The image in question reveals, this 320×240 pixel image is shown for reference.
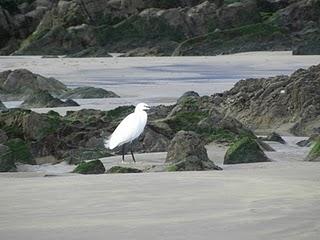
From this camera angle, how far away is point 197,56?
1537 inches

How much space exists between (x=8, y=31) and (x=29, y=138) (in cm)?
4129

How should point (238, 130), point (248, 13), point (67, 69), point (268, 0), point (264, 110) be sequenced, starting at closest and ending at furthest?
1. point (238, 130)
2. point (264, 110)
3. point (67, 69)
4. point (248, 13)
5. point (268, 0)

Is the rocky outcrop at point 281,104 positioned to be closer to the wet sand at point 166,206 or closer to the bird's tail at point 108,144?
the bird's tail at point 108,144

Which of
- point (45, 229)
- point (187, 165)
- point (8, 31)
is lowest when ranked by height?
point (8, 31)

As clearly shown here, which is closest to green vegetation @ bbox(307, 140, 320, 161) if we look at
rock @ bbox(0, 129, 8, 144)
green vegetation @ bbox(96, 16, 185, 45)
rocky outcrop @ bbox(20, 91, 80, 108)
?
rock @ bbox(0, 129, 8, 144)

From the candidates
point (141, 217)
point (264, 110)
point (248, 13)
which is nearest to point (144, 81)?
point (264, 110)

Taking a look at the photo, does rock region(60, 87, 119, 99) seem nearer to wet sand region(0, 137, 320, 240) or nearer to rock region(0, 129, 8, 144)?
rock region(0, 129, 8, 144)

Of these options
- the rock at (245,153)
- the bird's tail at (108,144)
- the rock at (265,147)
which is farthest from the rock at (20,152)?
the rock at (265,147)

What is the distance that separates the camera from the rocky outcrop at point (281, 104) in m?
13.1

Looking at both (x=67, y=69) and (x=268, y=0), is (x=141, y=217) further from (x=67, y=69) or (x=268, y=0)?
(x=268, y=0)

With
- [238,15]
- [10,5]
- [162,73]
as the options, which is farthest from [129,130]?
[10,5]

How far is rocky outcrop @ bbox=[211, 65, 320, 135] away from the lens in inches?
518

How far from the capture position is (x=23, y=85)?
850 inches

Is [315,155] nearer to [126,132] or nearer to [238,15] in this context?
[126,132]
